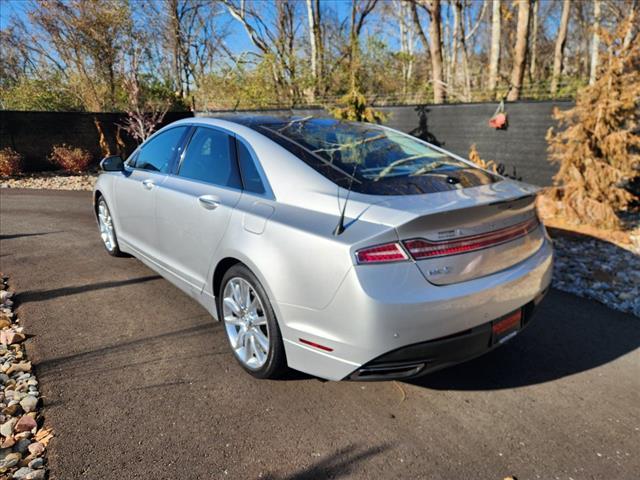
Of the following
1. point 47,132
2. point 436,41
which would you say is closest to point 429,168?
point 436,41

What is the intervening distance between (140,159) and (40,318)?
1.63 m

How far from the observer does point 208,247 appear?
9.68 feet

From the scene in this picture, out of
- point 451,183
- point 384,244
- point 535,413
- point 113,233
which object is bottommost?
point 535,413

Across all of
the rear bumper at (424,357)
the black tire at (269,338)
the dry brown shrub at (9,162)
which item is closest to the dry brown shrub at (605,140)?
the rear bumper at (424,357)

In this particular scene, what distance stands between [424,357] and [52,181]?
10.9 m

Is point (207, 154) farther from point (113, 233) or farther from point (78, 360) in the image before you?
point (113, 233)

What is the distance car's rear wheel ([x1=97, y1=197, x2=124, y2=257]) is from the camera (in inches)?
191

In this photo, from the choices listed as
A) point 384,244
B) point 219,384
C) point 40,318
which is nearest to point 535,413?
point 384,244

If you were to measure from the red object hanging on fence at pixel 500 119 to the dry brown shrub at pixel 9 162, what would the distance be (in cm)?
1076

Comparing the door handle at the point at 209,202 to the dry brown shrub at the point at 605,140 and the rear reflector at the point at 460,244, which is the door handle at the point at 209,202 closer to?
the rear reflector at the point at 460,244

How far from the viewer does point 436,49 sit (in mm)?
12680

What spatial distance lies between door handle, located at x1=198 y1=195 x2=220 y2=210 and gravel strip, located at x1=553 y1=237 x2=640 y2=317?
3.31 meters

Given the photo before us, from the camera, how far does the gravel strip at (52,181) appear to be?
1009 centimetres

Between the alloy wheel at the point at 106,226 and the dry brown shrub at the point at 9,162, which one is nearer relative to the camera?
the alloy wheel at the point at 106,226
